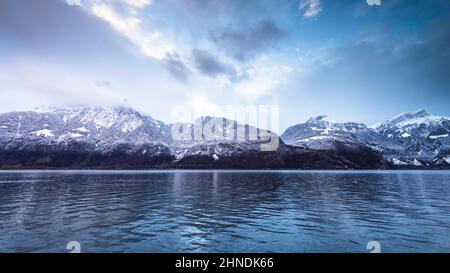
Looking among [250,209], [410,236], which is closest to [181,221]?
[250,209]

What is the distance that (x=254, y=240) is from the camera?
19.3 meters

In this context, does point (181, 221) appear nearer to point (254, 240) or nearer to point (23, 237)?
point (254, 240)

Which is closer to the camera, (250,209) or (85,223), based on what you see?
(85,223)
